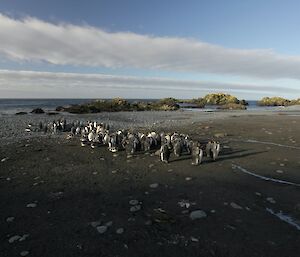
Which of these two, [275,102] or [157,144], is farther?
[275,102]

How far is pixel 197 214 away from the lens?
8578 mm

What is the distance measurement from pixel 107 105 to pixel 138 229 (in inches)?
2228

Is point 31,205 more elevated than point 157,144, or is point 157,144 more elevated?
point 157,144

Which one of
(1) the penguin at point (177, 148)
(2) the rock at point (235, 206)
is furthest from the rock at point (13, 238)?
(1) the penguin at point (177, 148)

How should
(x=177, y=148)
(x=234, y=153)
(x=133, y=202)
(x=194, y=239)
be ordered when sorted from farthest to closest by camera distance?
(x=234, y=153)
(x=177, y=148)
(x=133, y=202)
(x=194, y=239)

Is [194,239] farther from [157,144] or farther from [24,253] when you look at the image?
[157,144]

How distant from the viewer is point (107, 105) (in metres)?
63.4

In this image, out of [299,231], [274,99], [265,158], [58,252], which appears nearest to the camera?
[58,252]

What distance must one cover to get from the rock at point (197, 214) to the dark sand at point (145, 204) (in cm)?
14

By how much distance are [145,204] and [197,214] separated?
5.06ft

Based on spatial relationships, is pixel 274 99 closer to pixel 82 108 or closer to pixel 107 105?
pixel 107 105

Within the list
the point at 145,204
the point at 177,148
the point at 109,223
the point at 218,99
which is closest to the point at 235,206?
the point at 145,204

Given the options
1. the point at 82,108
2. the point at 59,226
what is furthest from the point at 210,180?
the point at 82,108

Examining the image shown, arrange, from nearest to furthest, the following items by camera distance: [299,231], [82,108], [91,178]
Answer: [299,231]
[91,178]
[82,108]
